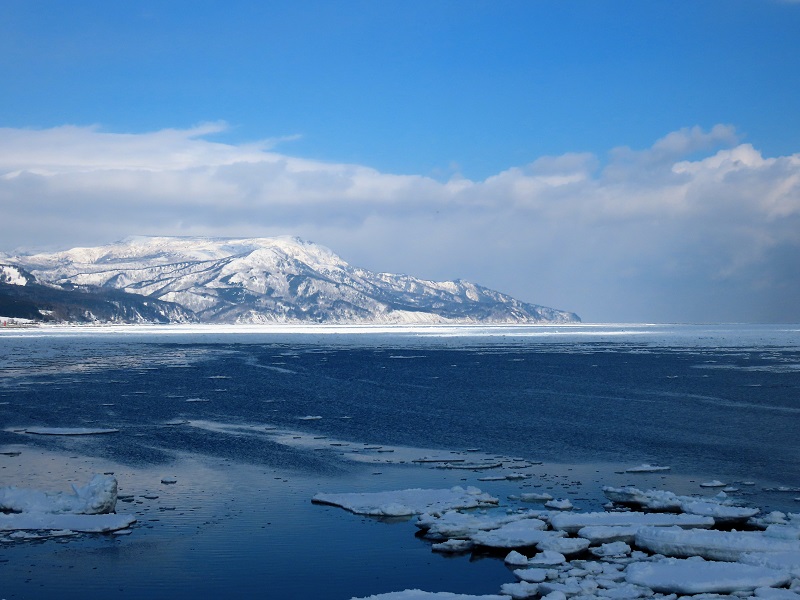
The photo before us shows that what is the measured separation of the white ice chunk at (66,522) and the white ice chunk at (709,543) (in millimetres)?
A: 12051

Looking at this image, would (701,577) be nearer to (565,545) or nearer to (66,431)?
(565,545)

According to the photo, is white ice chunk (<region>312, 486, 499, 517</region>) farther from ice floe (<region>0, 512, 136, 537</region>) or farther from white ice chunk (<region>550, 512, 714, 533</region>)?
ice floe (<region>0, 512, 136, 537</region>)

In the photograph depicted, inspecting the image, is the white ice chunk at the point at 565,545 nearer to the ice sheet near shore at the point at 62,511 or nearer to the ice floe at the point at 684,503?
the ice floe at the point at 684,503

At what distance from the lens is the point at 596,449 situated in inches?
1131

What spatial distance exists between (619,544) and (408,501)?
233 inches

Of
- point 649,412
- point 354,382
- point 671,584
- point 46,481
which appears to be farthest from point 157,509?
point 354,382

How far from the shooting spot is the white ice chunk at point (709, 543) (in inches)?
622

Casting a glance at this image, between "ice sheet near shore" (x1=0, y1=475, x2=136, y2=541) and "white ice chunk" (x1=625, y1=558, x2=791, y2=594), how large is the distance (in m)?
11.8

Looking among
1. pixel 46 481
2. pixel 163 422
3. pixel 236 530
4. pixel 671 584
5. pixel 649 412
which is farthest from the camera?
pixel 649 412

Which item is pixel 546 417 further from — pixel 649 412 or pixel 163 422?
pixel 163 422

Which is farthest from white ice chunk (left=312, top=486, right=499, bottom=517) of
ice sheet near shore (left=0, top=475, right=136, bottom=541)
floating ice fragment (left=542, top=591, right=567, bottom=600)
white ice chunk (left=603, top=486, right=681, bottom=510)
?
floating ice fragment (left=542, top=591, right=567, bottom=600)

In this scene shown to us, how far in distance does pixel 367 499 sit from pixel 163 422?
17.5 m

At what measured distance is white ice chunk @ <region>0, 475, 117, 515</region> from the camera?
19094 millimetres

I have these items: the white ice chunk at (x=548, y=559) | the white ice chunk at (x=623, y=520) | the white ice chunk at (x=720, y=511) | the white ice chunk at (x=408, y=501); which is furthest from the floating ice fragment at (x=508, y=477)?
the white ice chunk at (x=548, y=559)
